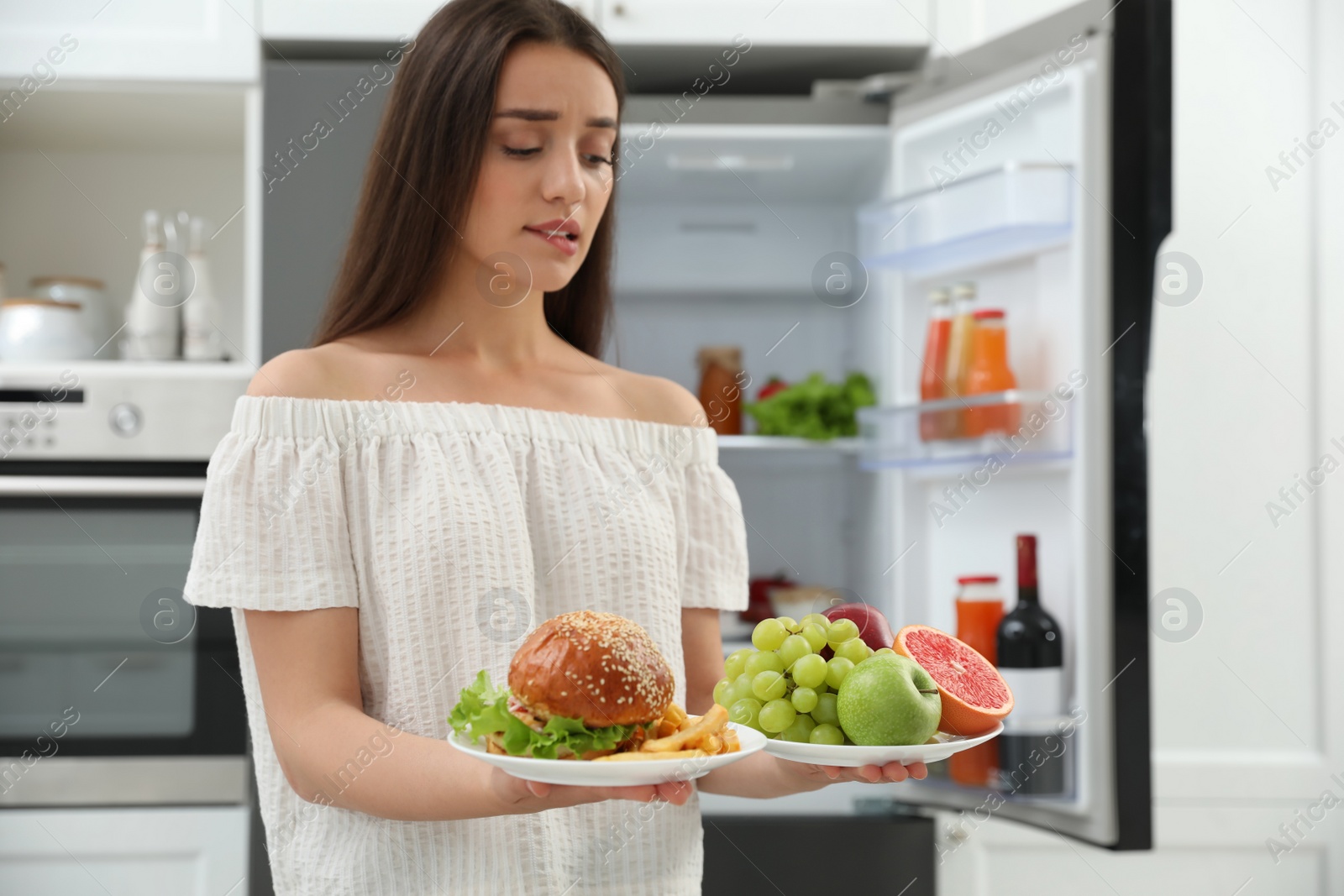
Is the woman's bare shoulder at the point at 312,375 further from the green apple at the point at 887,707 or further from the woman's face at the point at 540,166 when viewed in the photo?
the green apple at the point at 887,707

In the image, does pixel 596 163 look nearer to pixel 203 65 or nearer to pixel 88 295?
pixel 203 65

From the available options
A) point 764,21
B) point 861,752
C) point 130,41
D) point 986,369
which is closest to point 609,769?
point 861,752

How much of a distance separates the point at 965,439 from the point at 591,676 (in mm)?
1045

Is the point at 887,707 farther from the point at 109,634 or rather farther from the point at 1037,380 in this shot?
the point at 109,634

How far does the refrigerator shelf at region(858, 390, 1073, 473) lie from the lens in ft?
4.95

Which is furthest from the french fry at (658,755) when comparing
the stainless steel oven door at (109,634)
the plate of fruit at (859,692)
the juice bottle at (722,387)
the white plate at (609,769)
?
the juice bottle at (722,387)

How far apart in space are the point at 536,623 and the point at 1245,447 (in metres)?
1.31

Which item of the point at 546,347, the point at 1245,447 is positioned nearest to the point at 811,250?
the point at 1245,447

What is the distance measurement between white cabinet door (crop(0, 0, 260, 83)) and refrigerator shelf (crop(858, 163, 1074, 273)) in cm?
106

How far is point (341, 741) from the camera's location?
2.68ft

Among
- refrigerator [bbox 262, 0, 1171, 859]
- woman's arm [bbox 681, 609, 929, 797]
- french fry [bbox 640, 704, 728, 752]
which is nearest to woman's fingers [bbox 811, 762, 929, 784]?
woman's arm [bbox 681, 609, 929, 797]

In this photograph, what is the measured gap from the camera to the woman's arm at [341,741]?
77cm

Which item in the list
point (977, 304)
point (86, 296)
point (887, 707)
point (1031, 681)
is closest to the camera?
point (887, 707)

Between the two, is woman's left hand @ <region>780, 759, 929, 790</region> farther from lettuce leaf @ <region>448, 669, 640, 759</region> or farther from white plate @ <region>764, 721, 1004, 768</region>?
lettuce leaf @ <region>448, 669, 640, 759</region>
